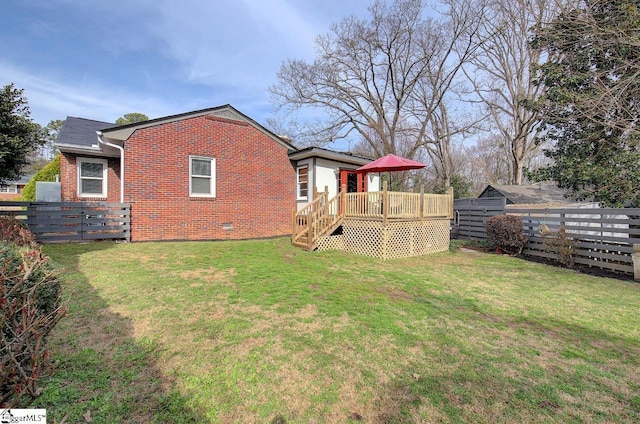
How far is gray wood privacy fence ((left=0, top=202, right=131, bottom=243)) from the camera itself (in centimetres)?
844

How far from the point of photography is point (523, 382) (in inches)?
104

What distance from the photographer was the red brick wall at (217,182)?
31.2ft

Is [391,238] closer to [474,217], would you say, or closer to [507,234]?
[507,234]

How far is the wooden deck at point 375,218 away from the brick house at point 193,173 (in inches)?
95.8

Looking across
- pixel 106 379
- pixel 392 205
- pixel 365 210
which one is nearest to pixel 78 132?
pixel 365 210

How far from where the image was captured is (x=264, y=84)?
21781mm

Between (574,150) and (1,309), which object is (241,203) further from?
(574,150)

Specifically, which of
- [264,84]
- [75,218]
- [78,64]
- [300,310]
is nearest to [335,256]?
[300,310]

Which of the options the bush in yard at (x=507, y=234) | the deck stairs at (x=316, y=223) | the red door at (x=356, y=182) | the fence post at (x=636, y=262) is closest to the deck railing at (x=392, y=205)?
the deck stairs at (x=316, y=223)

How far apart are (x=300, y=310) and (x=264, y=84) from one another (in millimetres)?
21072

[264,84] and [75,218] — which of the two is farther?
A: [264,84]

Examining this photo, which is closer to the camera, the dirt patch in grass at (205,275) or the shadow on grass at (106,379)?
the shadow on grass at (106,379)

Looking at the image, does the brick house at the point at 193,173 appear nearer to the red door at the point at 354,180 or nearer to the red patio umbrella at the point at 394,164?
the red door at the point at 354,180

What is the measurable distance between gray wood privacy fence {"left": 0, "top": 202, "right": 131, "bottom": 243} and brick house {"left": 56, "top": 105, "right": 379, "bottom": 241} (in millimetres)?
374
